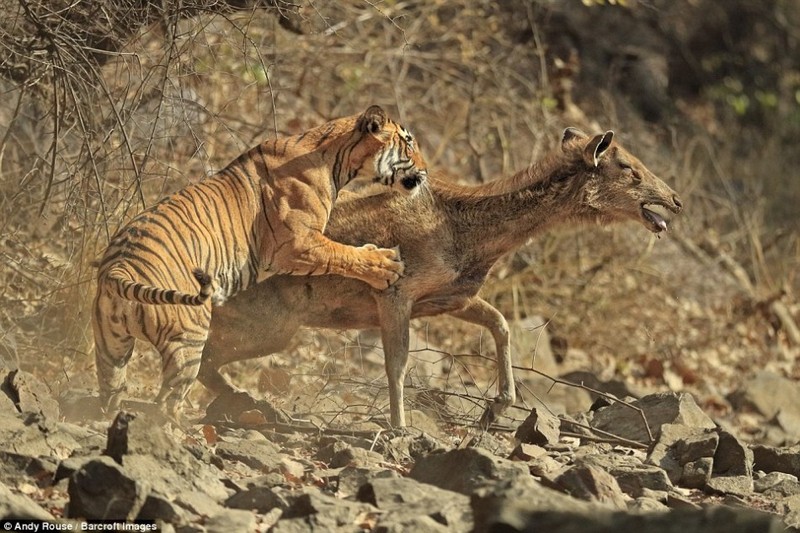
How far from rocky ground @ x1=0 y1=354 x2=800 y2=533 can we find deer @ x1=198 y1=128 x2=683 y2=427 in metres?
0.55

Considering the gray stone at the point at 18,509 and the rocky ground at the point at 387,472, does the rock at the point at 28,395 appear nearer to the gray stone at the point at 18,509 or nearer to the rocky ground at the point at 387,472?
the rocky ground at the point at 387,472

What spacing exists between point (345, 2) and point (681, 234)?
5.57 m

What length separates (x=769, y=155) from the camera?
21.3 m

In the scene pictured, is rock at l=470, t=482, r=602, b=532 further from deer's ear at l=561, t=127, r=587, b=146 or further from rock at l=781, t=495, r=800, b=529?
deer's ear at l=561, t=127, r=587, b=146

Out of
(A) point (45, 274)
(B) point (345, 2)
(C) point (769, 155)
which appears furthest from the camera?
(C) point (769, 155)

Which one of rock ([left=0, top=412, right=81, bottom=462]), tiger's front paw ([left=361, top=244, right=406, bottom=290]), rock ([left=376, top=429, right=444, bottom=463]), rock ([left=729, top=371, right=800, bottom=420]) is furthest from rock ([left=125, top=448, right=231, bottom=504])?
rock ([left=729, top=371, right=800, bottom=420])

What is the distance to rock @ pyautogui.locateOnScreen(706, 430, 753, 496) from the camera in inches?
350

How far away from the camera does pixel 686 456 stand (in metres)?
9.09

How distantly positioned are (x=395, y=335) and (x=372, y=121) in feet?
5.18

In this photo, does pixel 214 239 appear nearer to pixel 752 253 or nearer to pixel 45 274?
pixel 45 274

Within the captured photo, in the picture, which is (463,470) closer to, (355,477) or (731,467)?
(355,477)

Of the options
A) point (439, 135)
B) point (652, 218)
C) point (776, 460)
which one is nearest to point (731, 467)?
point (776, 460)

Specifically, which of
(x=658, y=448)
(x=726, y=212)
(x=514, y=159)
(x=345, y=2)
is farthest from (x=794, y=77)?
(x=658, y=448)

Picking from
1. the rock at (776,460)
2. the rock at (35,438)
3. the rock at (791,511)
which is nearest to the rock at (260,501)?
the rock at (35,438)
